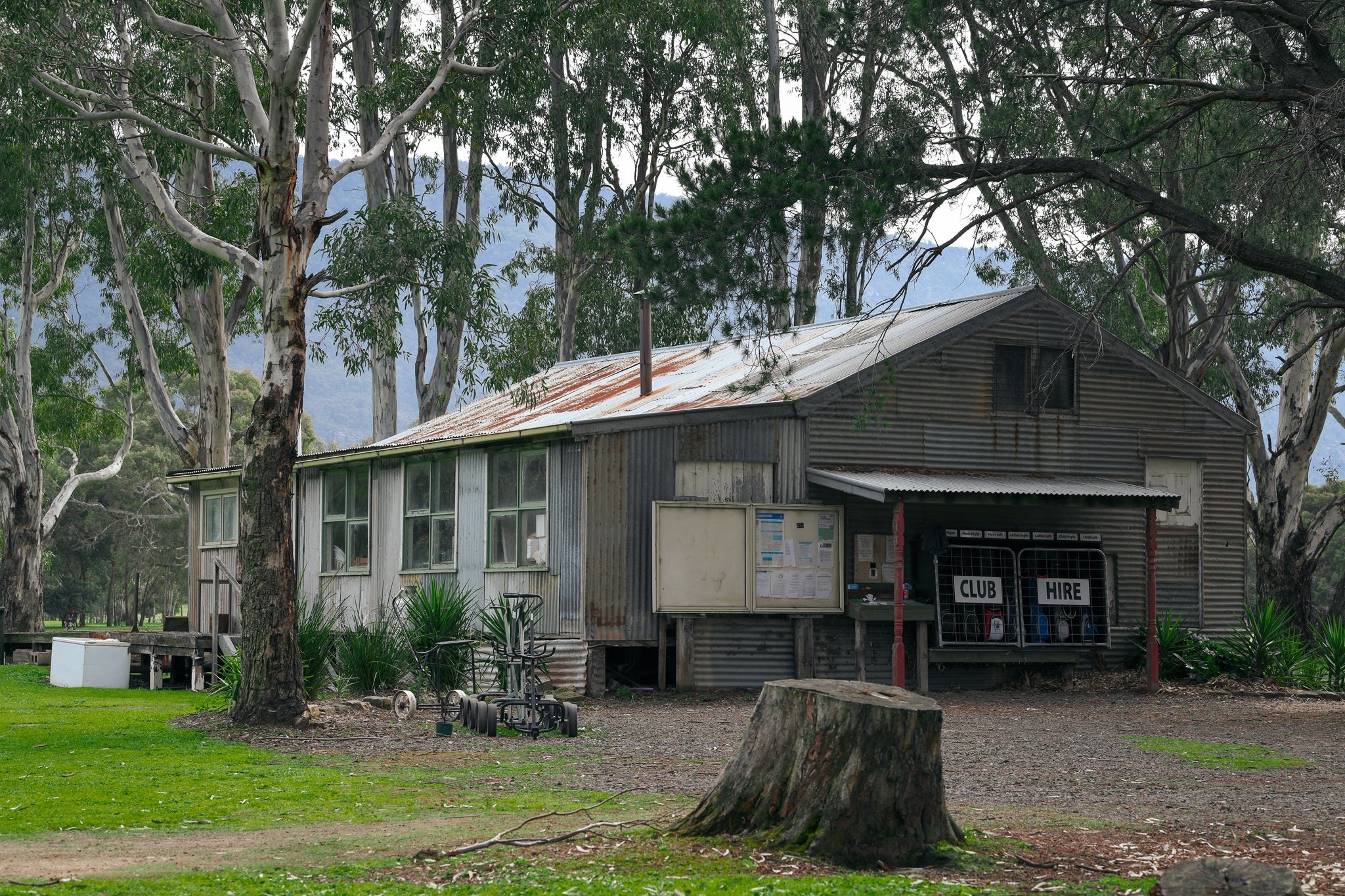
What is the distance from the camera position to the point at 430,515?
1998 cm

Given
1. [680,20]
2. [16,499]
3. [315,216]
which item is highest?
[680,20]

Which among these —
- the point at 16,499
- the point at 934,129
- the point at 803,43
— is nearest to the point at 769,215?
the point at 934,129

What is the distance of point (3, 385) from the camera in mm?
32031

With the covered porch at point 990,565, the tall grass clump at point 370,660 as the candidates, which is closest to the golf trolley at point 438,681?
the tall grass clump at point 370,660

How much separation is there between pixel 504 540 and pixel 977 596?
610cm

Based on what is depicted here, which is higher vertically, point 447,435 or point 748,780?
point 447,435

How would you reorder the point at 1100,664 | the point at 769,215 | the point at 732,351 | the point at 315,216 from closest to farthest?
the point at 315,216, the point at 769,215, the point at 1100,664, the point at 732,351

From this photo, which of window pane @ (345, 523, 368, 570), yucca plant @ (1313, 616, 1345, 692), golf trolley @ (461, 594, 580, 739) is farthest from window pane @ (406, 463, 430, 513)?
yucca plant @ (1313, 616, 1345, 692)

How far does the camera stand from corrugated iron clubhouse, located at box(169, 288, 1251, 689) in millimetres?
17375

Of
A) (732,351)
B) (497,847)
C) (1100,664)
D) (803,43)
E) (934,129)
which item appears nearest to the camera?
(497,847)

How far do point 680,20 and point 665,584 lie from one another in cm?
1851

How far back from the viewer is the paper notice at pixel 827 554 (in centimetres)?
1819

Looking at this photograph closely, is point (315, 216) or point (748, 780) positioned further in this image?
point (315, 216)

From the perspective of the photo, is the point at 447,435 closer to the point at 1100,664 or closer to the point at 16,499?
the point at 1100,664
